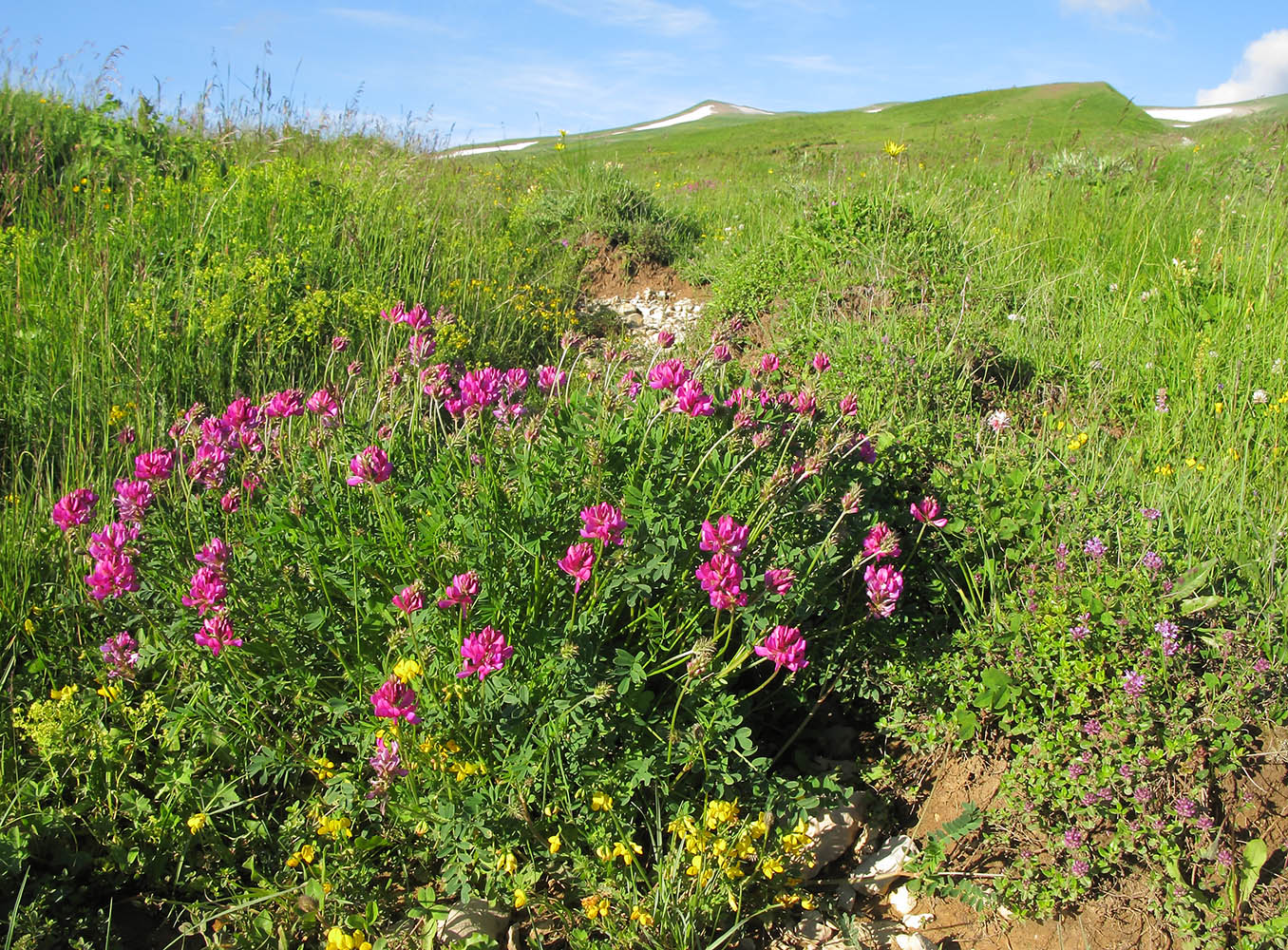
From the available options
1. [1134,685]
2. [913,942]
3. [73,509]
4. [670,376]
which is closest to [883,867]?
[913,942]

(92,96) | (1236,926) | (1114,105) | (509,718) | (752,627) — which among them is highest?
(1114,105)

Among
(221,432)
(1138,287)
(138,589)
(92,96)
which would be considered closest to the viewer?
(138,589)

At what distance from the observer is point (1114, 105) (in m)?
21.8

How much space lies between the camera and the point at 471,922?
2.03 m

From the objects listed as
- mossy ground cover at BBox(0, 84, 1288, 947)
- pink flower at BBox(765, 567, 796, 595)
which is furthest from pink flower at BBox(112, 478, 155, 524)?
pink flower at BBox(765, 567, 796, 595)

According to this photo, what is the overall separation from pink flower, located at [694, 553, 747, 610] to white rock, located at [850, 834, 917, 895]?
3.24 feet

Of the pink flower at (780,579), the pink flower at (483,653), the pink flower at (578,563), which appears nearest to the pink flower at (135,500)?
the pink flower at (483,653)

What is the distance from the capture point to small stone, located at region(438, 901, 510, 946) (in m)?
1.99

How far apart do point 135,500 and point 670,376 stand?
144 cm

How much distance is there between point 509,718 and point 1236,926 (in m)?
1.80

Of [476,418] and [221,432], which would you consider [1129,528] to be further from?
[221,432]

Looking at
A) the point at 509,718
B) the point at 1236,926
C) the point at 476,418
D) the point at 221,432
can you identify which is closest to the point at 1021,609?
the point at 1236,926

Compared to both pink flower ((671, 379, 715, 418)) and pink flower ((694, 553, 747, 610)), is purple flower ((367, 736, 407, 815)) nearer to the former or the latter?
pink flower ((694, 553, 747, 610))

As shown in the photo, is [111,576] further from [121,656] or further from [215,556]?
[121,656]
